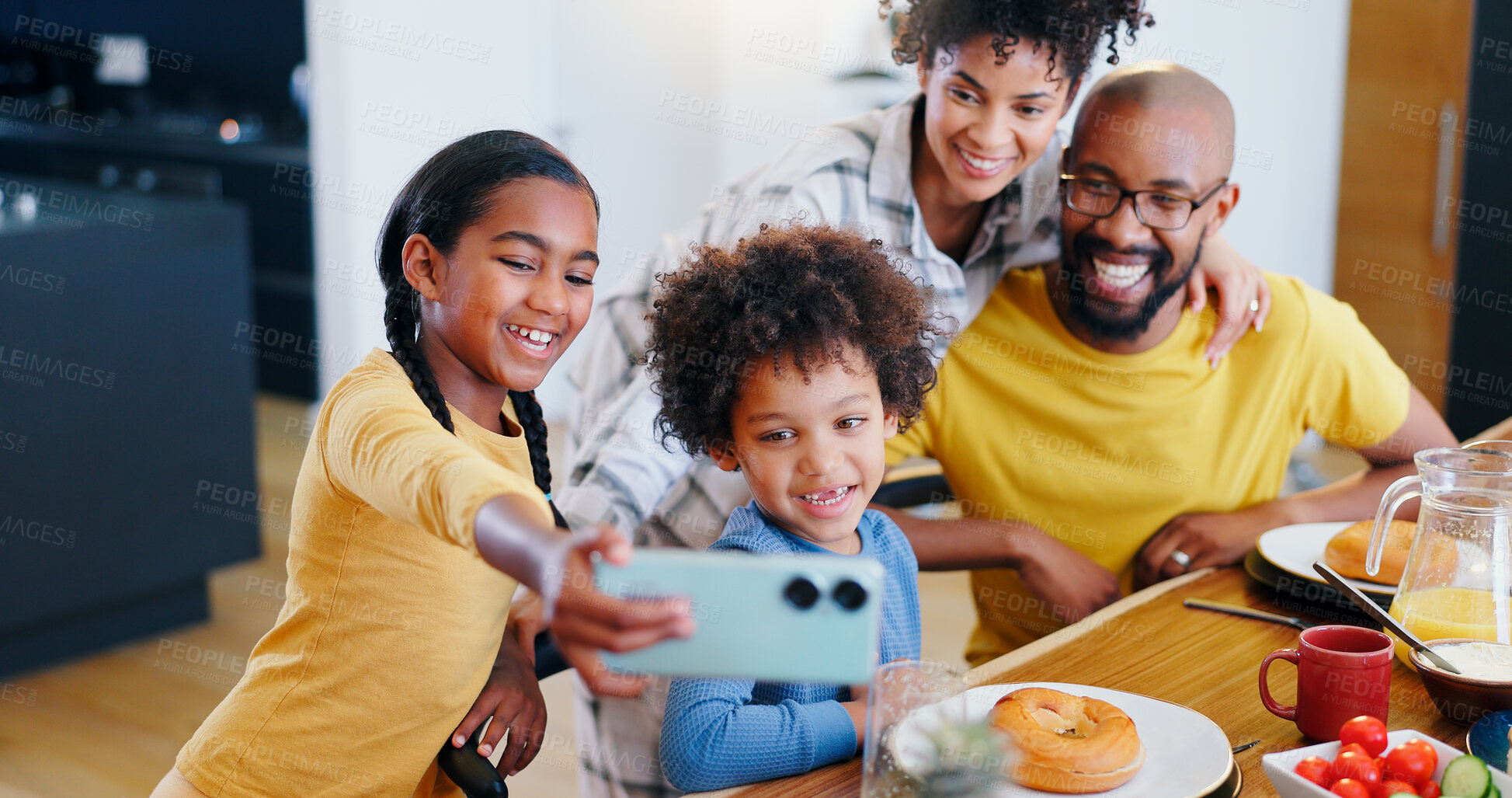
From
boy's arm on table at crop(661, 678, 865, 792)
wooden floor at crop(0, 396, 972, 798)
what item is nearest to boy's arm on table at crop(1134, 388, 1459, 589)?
boy's arm on table at crop(661, 678, 865, 792)

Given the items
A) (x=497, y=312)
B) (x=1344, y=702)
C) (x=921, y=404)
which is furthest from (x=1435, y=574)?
(x=497, y=312)

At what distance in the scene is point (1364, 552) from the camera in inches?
58.9

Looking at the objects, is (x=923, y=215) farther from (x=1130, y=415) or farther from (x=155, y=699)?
Result: (x=155, y=699)

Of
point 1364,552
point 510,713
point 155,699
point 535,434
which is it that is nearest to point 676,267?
point 535,434

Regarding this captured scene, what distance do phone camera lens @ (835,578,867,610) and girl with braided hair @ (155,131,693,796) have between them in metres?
0.44

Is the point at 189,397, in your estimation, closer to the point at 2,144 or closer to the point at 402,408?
the point at 402,408

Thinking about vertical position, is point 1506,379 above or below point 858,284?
below

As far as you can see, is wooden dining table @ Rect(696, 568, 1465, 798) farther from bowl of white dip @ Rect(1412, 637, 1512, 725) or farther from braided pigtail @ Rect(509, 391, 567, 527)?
braided pigtail @ Rect(509, 391, 567, 527)

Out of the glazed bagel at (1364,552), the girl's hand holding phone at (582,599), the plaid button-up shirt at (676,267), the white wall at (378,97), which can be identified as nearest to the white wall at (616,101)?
the white wall at (378,97)

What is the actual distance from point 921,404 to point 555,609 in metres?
0.77

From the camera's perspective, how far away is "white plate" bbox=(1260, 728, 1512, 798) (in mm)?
924

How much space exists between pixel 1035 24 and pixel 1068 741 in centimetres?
102

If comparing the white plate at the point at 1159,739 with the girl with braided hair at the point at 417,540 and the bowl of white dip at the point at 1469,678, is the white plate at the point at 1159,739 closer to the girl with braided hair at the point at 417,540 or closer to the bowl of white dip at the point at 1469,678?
the bowl of white dip at the point at 1469,678

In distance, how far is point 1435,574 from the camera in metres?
1.25
